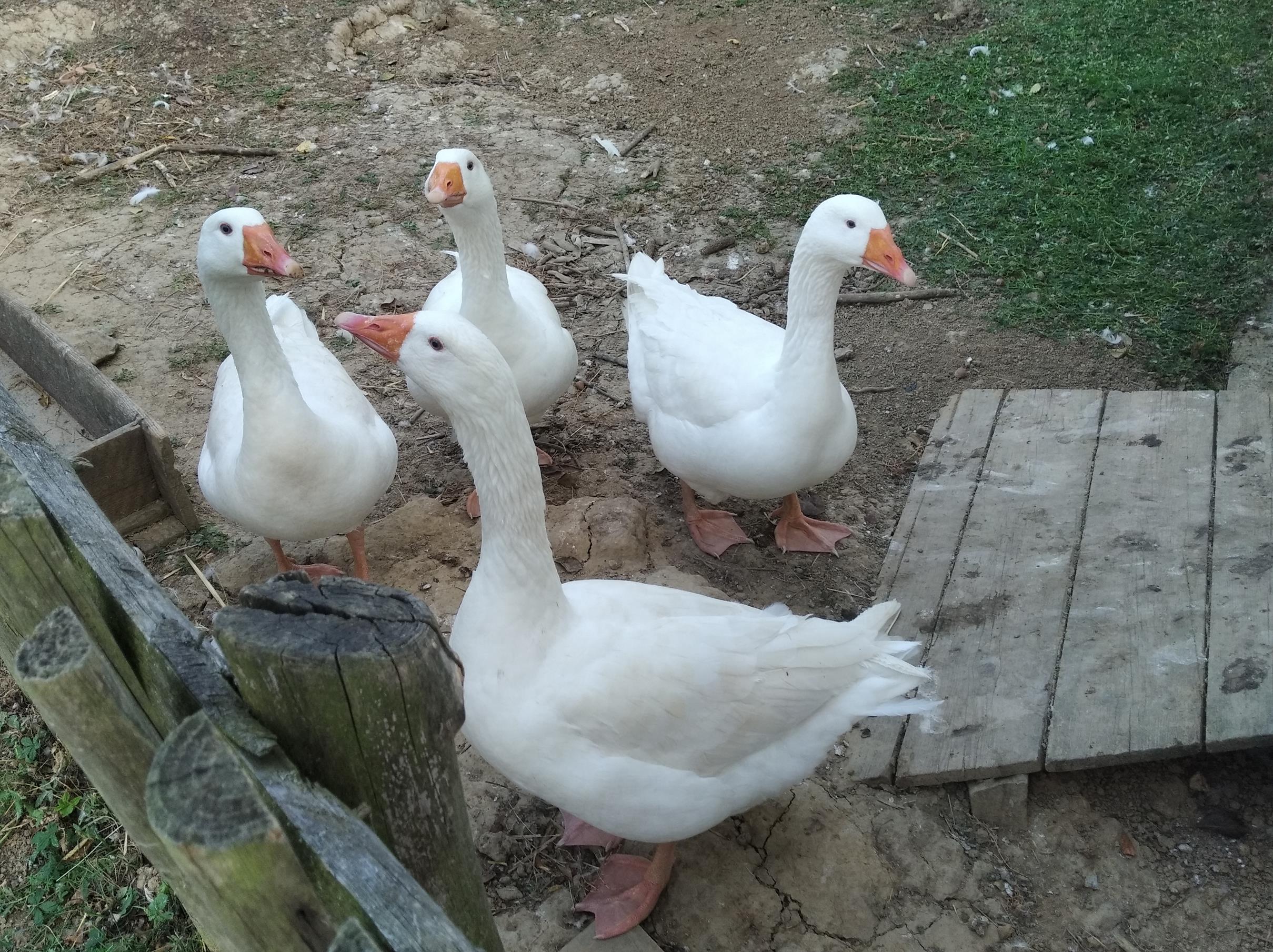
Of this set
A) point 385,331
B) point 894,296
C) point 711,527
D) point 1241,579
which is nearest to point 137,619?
point 385,331

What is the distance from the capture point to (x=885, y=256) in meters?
3.62

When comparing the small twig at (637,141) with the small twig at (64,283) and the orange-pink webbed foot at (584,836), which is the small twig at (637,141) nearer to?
the small twig at (64,283)

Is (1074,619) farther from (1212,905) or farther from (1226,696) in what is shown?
(1212,905)

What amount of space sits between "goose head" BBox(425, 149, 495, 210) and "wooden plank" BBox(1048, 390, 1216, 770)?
108 inches

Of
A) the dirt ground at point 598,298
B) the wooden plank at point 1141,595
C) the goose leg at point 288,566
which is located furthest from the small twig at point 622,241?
the wooden plank at point 1141,595

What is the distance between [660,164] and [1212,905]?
542 centimetres

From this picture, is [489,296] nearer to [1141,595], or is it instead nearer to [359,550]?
[359,550]

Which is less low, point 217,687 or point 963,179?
point 217,687

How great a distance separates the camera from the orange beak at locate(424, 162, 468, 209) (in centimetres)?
390

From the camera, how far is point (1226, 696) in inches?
113

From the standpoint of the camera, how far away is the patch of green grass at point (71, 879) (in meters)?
2.76

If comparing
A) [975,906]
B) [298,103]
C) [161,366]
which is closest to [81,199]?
[298,103]

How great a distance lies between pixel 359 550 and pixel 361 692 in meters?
2.65

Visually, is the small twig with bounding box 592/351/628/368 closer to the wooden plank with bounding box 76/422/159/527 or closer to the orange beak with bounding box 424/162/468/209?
the orange beak with bounding box 424/162/468/209
